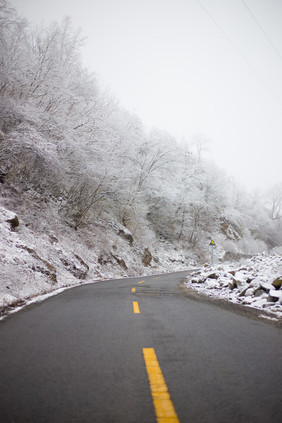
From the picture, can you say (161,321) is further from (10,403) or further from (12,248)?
(12,248)

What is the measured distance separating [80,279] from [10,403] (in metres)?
11.5

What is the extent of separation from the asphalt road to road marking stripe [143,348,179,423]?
0.10 feet

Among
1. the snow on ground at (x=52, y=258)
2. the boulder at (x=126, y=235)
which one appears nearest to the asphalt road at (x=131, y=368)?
the snow on ground at (x=52, y=258)

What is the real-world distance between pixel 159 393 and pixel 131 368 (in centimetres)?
61

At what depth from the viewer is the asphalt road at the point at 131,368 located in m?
1.93

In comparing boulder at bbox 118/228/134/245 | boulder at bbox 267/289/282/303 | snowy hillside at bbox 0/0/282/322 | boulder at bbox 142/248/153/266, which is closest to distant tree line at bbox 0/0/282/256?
snowy hillside at bbox 0/0/282/322

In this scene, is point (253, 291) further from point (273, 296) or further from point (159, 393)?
point (159, 393)

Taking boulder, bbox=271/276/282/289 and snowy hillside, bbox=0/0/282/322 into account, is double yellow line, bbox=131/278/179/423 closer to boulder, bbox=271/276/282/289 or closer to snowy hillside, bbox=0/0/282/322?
snowy hillside, bbox=0/0/282/322

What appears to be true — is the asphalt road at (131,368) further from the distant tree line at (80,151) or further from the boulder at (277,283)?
the distant tree line at (80,151)

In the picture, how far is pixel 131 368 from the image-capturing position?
273cm

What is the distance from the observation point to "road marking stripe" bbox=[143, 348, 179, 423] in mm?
1851

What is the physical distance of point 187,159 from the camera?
35.6 m

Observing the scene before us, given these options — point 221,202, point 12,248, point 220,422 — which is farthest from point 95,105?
point 221,202

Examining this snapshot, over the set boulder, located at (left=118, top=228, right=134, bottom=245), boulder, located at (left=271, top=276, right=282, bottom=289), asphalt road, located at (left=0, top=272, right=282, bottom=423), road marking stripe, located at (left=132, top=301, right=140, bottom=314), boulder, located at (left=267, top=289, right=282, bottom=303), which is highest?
boulder, located at (left=271, top=276, right=282, bottom=289)
